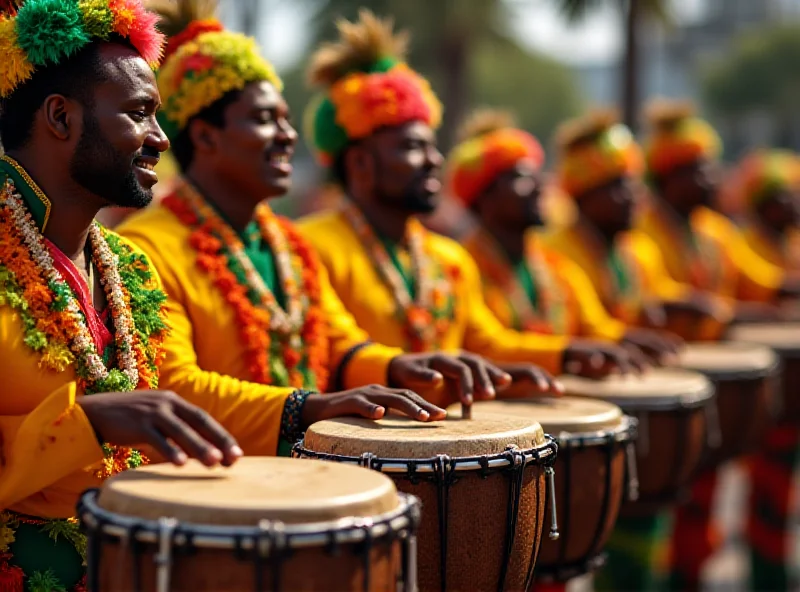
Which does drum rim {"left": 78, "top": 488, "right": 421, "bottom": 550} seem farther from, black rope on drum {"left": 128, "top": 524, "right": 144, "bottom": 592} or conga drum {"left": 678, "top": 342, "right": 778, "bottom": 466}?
conga drum {"left": 678, "top": 342, "right": 778, "bottom": 466}

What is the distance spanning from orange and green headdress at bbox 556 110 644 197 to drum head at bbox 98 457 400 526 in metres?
4.76

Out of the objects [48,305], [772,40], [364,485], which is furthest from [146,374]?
[772,40]

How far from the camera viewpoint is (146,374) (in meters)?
3.08

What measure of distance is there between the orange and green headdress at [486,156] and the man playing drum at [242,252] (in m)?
2.11

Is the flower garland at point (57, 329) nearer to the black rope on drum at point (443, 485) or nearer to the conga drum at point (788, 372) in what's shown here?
the black rope on drum at point (443, 485)

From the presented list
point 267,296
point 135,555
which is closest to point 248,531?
point 135,555

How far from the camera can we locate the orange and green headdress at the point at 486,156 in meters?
6.23

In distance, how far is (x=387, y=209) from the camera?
5.05 meters

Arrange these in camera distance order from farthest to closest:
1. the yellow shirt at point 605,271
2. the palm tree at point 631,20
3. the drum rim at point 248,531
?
the palm tree at point 631,20 < the yellow shirt at point 605,271 < the drum rim at point 248,531

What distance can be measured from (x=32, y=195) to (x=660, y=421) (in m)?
Result: 2.93

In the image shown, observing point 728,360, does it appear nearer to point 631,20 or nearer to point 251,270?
point 251,270

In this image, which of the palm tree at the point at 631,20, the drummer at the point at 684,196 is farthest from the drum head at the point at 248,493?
the palm tree at the point at 631,20

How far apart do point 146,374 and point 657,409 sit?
2527 mm

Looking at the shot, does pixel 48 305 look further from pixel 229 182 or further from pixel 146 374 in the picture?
pixel 229 182
